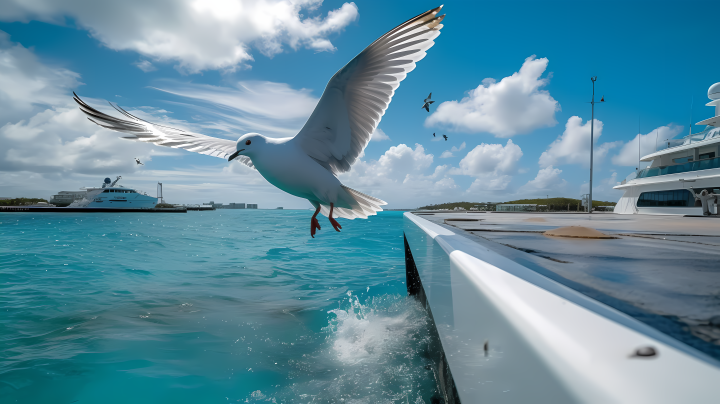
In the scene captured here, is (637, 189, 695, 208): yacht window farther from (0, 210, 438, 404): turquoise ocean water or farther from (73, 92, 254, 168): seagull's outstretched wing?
(73, 92, 254, 168): seagull's outstretched wing

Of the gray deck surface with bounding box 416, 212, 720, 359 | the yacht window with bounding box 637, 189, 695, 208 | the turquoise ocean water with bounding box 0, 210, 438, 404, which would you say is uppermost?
the yacht window with bounding box 637, 189, 695, 208

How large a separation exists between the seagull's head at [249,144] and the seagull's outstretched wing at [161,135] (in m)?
1.32

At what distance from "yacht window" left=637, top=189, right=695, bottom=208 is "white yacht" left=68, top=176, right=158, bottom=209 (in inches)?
2697

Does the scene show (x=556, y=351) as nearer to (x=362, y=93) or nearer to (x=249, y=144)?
(x=249, y=144)

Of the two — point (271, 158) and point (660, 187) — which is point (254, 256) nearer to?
point (271, 158)

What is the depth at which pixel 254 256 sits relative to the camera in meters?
12.7

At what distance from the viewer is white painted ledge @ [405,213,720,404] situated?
1.03 feet

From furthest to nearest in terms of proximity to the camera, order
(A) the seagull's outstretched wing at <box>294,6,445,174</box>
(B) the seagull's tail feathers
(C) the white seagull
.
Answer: (B) the seagull's tail feathers → (C) the white seagull → (A) the seagull's outstretched wing at <box>294,6,445,174</box>

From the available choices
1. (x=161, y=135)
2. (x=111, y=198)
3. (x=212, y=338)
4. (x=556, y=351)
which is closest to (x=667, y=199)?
(x=212, y=338)

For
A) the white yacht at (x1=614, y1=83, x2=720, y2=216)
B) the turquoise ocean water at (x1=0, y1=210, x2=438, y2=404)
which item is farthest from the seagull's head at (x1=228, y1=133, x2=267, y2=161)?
the white yacht at (x1=614, y1=83, x2=720, y2=216)

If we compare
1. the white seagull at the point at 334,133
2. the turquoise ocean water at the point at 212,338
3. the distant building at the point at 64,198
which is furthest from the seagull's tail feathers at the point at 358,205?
the distant building at the point at 64,198

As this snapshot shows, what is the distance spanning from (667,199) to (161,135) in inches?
727

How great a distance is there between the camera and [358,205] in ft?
14.4

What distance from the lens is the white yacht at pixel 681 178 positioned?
11969 mm
